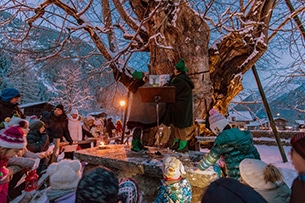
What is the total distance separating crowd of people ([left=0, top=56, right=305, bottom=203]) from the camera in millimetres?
1167

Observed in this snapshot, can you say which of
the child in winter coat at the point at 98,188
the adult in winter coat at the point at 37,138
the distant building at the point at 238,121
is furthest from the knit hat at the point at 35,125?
the distant building at the point at 238,121

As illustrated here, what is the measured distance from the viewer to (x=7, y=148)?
104 inches

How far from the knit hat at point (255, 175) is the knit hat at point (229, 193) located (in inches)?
48.6

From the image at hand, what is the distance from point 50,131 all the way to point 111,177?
501cm

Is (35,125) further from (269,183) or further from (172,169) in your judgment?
(269,183)

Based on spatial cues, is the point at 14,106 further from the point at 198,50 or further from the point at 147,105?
the point at 198,50

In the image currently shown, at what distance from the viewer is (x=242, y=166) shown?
2.03m

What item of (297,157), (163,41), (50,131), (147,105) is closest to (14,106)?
(50,131)

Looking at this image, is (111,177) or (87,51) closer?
(111,177)

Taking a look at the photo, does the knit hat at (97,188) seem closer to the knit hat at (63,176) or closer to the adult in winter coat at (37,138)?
the knit hat at (63,176)

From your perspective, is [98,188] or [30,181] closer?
[98,188]

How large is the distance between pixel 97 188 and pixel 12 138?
2.07 meters

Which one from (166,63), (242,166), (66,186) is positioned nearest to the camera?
(66,186)

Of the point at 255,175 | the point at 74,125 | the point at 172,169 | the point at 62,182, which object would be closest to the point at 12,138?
the point at 62,182
